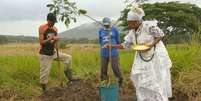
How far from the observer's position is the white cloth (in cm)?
664

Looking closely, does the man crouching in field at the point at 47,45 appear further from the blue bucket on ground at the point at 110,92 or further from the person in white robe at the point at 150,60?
the person in white robe at the point at 150,60

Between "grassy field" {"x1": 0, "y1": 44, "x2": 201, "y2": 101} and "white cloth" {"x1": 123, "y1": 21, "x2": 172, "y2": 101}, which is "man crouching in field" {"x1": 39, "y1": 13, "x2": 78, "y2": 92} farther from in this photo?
"white cloth" {"x1": 123, "y1": 21, "x2": 172, "y2": 101}

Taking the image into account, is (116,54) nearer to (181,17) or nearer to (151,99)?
(151,99)

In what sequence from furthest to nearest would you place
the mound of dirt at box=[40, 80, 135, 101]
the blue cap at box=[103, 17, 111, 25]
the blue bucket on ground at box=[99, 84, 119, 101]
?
1. the blue cap at box=[103, 17, 111, 25]
2. the mound of dirt at box=[40, 80, 135, 101]
3. the blue bucket on ground at box=[99, 84, 119, 101]

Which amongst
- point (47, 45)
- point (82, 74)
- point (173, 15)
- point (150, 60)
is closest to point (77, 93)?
point (47, 45)

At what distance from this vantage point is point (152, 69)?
6637mm

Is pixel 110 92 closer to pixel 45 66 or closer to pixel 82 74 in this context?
pixel 45 66

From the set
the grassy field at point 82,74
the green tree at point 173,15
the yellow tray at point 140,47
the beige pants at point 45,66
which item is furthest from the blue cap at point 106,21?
the green tree at point 173,15

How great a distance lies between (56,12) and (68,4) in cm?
24

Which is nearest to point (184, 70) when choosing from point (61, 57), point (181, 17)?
point (61, 57)

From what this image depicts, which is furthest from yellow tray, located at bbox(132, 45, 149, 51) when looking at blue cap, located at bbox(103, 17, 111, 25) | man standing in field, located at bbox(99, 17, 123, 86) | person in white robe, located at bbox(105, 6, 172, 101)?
blue cap, located at bbox(103, 17, 111, 25)

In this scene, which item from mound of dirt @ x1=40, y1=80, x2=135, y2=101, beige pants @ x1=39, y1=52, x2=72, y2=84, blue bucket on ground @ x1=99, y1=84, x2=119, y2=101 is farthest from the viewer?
beige pants @ x1=39, y1=52, x2=72, y2=84

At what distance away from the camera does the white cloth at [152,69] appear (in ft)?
21.8

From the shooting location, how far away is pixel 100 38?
947cm
